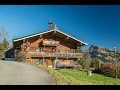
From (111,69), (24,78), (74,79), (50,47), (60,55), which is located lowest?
(74,79)

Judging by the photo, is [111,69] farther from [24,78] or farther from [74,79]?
[24,78]

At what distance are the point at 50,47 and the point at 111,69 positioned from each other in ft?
34.4

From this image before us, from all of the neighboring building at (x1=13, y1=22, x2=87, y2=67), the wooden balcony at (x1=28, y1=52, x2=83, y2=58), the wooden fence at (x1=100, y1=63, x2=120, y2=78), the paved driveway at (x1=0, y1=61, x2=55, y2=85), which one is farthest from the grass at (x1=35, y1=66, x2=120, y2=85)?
the wooden balcony at (x1=28, y1=52, x2=83, y2=58)

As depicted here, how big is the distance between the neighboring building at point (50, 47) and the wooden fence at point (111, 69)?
12.1 ft

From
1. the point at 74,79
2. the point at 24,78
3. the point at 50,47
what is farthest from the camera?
the point at 50,47

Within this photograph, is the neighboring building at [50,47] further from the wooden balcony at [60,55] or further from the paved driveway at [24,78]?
the paved driveway at [24,78]

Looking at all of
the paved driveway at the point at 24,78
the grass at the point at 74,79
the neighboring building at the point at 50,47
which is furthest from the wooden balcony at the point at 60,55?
the paved driveway at the point at 24,78

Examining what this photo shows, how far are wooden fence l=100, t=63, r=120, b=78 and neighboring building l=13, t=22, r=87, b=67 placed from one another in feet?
12.1

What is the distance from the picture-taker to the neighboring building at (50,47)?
79.8 ft

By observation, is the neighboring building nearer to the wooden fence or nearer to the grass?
the wooden fence

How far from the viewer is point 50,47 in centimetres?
2969

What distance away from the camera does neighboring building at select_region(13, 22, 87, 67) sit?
79.8 ft

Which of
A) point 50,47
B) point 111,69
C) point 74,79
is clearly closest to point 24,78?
point 74,79
